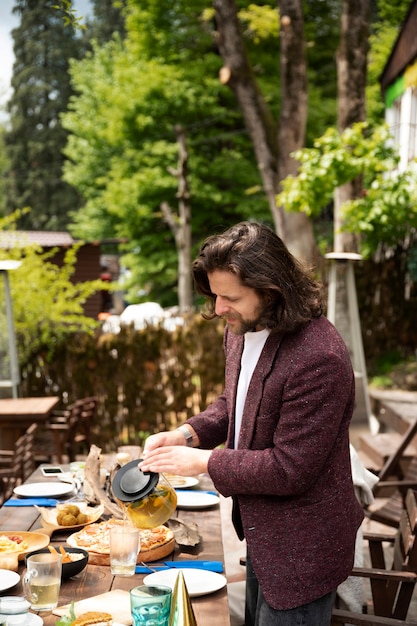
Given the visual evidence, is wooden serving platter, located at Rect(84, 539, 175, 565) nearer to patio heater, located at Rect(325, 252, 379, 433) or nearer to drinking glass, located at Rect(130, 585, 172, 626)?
drinking glass, located at Rect(130, 585, 172, 626)

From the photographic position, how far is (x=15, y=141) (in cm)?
4225

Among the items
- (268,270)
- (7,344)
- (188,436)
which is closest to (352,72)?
(7,344)

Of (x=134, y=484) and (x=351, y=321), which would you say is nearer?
(x=134, y=484)

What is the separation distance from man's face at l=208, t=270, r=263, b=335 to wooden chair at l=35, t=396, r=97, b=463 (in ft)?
15.9

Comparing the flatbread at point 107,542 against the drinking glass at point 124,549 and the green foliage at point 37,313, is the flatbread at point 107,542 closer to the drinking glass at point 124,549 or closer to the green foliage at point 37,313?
the drinking glass at point 124,549

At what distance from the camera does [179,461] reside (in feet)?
8.02

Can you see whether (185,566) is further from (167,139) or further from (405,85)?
(167,139)

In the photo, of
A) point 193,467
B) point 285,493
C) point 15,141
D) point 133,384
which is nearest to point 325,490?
point 285,493

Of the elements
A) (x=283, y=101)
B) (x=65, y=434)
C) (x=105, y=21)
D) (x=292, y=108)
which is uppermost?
(x=105, y=21)

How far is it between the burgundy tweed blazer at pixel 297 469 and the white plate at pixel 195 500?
96 centimetres

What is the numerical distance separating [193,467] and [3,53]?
43043mm

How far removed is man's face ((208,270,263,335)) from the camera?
240cm

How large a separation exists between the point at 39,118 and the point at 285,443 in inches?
1656

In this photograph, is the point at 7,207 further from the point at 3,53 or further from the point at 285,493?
the point at 285,493
